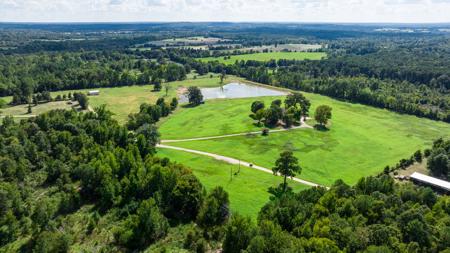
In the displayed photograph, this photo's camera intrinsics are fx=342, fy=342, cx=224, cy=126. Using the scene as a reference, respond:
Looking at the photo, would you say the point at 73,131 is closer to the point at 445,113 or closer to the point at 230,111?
the point at 230,111

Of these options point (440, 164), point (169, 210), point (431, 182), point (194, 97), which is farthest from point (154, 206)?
point (194, 97)

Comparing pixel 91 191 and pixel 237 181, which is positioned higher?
pixel 91 191

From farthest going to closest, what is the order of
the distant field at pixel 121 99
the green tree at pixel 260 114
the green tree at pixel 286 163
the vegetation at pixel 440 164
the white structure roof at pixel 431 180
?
the distant field at pixel 121 99, the green tree at pixel 260 114, the vegetation at pixel 440 164, the white structure roof at pixel 431 180, the green tree at pixel 286 163

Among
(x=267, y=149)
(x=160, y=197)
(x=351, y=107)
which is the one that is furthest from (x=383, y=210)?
(x=351, y=107)

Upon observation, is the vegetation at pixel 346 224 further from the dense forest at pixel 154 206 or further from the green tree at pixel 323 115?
the green tree at pixel 323 115

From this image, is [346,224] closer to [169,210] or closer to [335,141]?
[169,210]

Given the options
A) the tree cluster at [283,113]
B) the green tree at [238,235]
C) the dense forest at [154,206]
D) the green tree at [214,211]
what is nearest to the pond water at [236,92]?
the tree cluster at [283,113]
